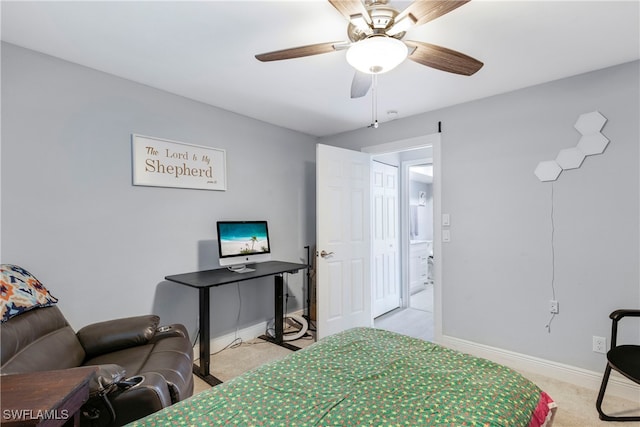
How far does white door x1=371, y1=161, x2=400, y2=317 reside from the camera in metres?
4.00

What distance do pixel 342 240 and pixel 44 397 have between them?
2.70 meters

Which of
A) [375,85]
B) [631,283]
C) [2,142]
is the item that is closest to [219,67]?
[375,85]

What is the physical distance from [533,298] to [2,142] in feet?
13.0

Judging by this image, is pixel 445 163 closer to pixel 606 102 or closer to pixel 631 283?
pixel 606 102

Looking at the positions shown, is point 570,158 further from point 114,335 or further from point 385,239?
point 114,335

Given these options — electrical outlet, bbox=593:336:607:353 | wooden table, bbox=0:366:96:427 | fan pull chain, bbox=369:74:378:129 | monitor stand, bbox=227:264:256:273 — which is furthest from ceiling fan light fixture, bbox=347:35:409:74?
electrical outlet, bbox=593:336:607:353

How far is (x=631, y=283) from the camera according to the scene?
85.6 inches

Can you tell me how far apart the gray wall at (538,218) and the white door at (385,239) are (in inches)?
41.1

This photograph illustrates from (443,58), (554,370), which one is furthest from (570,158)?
(554,370)

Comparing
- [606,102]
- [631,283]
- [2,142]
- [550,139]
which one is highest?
[606,102]

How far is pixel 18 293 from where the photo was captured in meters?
1.60

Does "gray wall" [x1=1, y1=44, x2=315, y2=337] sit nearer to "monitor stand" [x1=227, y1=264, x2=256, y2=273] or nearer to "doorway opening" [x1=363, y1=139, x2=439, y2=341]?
"monitor stand" [x1=227, y1=264, x2=256, y2=273]

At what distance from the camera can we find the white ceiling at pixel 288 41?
1.60 meters

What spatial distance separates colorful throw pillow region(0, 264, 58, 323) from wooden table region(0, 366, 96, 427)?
2.24ft
